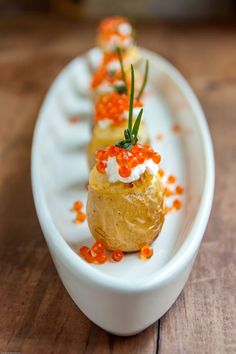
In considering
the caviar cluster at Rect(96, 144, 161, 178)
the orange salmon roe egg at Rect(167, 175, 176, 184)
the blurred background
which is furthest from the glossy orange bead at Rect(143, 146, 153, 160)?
the blurred background

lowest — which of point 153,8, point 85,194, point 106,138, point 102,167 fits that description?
point 153,8

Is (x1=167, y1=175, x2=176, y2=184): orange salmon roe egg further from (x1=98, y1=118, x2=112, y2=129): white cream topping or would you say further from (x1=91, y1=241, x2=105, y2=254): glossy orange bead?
(x1=91, y1=241, x2=105, y2=254): glossy orange bead

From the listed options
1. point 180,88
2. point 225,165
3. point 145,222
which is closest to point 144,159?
point 145,222

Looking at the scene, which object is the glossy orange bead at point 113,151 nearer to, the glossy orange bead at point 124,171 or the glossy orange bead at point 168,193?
the glossy orange bead at point 124,171

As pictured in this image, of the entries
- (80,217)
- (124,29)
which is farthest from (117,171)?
(124,29)

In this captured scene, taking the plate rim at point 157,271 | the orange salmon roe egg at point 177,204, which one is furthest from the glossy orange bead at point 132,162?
the orange salmon roe egg at point 177,204

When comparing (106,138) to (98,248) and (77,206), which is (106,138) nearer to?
(77,206)
